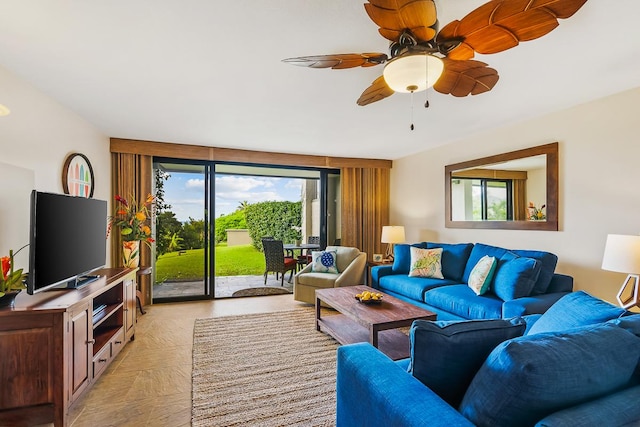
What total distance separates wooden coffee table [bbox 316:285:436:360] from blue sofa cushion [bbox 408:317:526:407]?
1.33 metres

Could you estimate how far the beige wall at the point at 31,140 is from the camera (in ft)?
7.59

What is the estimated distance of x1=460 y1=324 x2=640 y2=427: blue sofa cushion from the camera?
0.88 m

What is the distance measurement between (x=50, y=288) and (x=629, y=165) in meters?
4.59

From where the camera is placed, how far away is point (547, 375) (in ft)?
2.90

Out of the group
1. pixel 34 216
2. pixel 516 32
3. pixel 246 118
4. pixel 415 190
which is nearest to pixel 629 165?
pixel 516 32

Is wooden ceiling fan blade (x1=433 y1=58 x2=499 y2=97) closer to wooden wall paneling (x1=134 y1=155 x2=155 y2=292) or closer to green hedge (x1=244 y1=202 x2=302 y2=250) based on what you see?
wooden wall paneling (x1=134 y1=155 x2=155 y2=292)

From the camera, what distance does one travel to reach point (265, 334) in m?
3.43

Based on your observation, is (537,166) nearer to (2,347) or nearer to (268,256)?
(268,256)

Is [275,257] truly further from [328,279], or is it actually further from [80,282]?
[80,282]

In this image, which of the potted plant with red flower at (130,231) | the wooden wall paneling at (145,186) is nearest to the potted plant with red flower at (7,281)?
the potted plant with red flower at (130,231)

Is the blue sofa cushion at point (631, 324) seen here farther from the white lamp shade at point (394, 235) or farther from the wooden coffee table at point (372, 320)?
the white lamp shade at point (394, 235)

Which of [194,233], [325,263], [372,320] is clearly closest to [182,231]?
[194,233]

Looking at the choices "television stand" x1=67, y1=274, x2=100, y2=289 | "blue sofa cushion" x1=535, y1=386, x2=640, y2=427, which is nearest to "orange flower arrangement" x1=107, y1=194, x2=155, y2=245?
"television stand" x1=67, y1=274, x2=100, y2=289

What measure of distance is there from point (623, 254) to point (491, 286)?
1119mm
